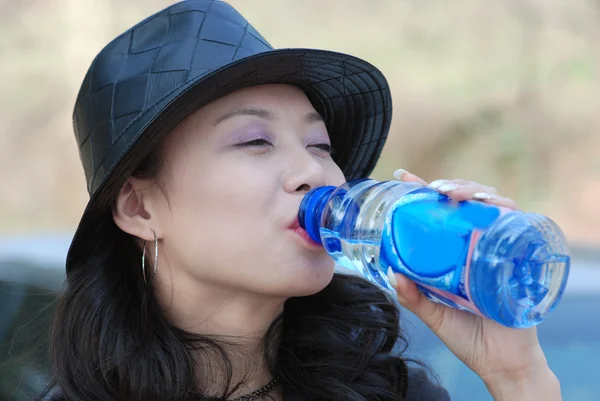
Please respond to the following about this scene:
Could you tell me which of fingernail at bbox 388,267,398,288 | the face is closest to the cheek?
the face

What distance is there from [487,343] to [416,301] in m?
0.24

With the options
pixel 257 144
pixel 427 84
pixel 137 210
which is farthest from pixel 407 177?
pixel 427 84

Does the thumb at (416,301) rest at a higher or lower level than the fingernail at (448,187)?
lower

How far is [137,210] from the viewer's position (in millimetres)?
1756

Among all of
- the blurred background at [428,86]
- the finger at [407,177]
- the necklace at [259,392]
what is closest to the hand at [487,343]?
the finger at [407,177]

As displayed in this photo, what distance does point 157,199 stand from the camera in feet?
5.59

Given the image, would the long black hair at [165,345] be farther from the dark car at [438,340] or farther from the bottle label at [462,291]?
the bottle label at [462,291]

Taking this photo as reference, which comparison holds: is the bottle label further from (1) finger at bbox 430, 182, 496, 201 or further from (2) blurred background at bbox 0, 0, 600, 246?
(2) blurred background at bbox 0, 0, 600, 246

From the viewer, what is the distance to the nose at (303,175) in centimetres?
154

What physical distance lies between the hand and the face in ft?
0.74

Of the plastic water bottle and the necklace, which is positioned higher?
the plastic water bottle

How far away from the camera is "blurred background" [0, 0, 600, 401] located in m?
7.16

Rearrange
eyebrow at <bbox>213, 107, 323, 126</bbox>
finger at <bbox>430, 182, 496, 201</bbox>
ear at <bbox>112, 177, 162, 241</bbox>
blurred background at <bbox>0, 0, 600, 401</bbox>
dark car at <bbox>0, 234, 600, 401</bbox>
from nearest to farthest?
finger at <bbox>430, 182, 496, 201</bbox>
eyebrow at <bbox>213, 107, 323, 126</bbox>
ear at <bbox>112, 177, 162, 241</bbox>
dark car at <bbox>0, 234, 600, 401</bbox>
blurred background at <bbox>0, 0, 600, 401</bbox>

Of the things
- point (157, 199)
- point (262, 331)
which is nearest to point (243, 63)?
point (157, 199)
